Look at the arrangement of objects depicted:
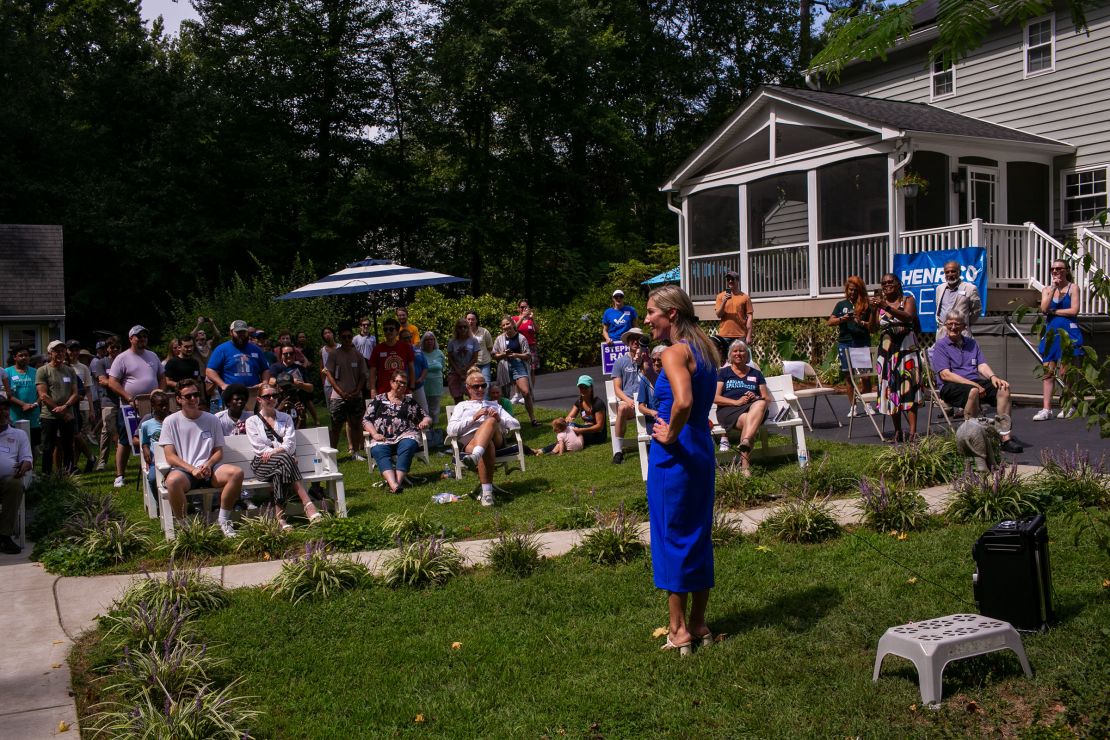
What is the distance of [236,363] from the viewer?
39.1 ft

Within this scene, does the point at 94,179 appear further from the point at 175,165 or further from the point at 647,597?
the point at 647,597

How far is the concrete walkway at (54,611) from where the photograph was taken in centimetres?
470

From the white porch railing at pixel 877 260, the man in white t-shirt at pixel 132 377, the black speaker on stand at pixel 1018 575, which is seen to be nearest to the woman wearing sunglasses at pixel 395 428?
the man in white t-shirt at pixel 132 377

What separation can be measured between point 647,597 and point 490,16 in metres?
29.3

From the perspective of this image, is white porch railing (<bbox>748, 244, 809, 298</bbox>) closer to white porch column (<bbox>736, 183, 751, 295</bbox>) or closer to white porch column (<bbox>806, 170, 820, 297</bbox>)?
white porch column (<bbox>736, 183, 751, 295</bbox>)

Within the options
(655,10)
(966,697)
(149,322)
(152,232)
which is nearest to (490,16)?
(655,10)

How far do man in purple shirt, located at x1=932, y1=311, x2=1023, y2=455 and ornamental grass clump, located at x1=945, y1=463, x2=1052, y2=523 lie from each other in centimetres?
253

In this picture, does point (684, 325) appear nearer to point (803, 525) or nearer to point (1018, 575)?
point (1018, 575)

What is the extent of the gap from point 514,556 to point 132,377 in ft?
24.1

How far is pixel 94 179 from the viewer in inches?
1164

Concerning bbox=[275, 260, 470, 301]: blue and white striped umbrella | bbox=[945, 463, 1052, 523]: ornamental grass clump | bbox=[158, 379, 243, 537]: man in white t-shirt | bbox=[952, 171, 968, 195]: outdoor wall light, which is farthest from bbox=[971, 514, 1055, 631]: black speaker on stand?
bbox=[952, 171, 968, 195]: outdoor wall light

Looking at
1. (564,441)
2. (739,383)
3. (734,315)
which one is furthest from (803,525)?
(734,315)

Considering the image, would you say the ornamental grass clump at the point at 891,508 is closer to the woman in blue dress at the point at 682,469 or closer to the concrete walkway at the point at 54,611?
the concrete walkway at the point at 54,611

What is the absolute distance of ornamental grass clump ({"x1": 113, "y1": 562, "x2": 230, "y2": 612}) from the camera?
19.6ft
